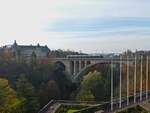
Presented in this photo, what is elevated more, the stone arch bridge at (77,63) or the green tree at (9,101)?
the stone arch bridge at (77,63)

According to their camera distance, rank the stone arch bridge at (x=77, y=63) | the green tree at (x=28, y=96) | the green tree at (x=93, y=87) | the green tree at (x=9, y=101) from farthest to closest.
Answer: the stone arch bridge at (x=77, y=63) < the green tree at (x=93, y=87) < the green tree at (x=28, y=96) < the green tree at (x=9, y=101)

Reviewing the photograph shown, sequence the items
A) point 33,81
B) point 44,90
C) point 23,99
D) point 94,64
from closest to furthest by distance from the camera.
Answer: point 23,99 < point 44,90 < point 33,81 < point 94,64

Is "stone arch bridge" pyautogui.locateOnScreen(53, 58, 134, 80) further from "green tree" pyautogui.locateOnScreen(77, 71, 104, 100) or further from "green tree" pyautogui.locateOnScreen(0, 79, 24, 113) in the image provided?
"green tree" pyautogui.locateOnScreen(0, 79, 24, 113)

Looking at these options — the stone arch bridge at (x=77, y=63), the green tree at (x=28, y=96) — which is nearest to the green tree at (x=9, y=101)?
the green tree at (x=28, y=96)

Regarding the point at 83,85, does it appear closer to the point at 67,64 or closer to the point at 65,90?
the point at 65,90

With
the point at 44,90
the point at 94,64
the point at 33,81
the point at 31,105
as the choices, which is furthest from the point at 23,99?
the point at 94,64

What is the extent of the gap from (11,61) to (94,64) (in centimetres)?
1310

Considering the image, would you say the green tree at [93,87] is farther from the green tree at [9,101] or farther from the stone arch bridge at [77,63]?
the green tree at [9,101]

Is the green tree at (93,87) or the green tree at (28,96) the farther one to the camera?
the green tree at (93,87)

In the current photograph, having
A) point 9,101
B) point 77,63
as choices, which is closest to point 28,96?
point 9,101

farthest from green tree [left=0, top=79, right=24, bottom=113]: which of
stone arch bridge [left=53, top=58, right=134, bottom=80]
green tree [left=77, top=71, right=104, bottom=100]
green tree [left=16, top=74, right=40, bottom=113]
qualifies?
stone arch bridge [left=53, top=58, right=134, bottom=80]

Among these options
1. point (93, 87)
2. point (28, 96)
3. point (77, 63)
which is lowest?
point (28, 96)

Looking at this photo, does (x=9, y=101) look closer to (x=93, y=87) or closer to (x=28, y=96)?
(x=28, y=96)

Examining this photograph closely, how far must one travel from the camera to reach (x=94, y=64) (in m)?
54.9
